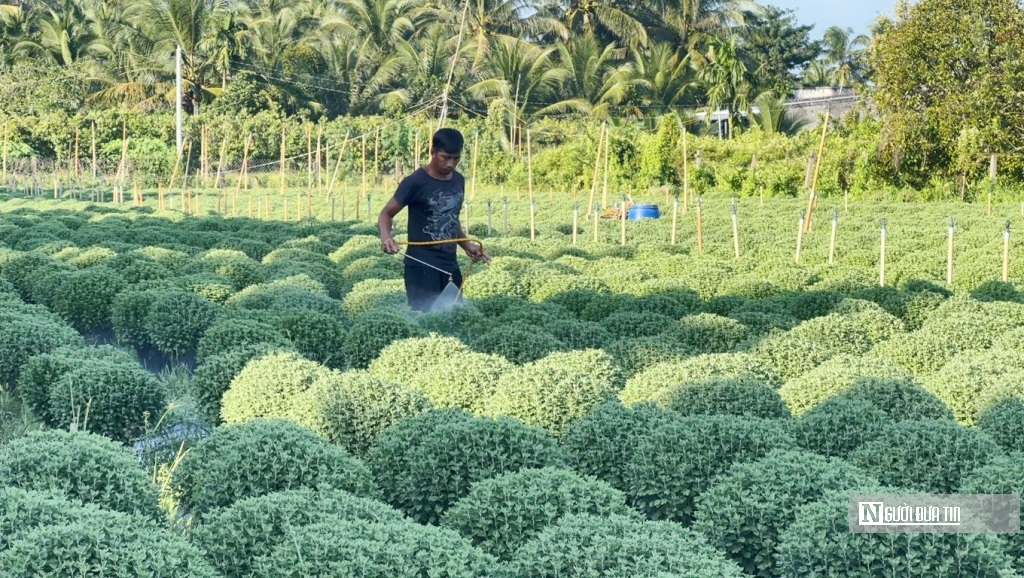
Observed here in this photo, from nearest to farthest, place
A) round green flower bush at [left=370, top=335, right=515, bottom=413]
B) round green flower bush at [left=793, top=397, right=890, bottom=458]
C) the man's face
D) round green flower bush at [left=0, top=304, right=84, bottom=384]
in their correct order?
round green flower bush at [left=793, top=397, right=890, bottom=458] < round green flower bush at [left=370, top=335, right=515, bottom=413] < round green flower bush at [left=0, top=304, right=84, bottom=384] < the man's face

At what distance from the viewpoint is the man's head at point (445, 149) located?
820 centimetres

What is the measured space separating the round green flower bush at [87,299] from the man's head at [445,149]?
151 inches

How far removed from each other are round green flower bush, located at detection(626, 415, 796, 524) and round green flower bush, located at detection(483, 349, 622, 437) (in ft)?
2.42

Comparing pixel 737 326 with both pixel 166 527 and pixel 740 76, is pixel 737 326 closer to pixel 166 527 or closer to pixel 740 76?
pixel 166 527

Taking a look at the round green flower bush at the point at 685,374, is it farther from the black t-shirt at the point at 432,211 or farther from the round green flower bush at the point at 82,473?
the round green flower bush at the point at 82,473

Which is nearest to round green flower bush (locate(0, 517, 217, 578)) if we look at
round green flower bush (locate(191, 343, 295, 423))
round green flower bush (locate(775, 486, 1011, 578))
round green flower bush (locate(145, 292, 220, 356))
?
round green flower bush (locate(775, 486, 1011, 578))

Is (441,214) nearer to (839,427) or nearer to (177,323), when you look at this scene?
(177,323)

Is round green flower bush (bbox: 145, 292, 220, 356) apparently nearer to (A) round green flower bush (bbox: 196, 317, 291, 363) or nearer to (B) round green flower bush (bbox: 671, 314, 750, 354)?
(A) round green flower bush (bbox: 196, 317, 291, 363)

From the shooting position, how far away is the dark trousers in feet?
29.0

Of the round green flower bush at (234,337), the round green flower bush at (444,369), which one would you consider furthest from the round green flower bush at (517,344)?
the round green flower bush at (234,337)

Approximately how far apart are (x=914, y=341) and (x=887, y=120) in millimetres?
22357

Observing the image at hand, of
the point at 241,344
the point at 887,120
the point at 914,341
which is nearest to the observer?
the point at 241,344

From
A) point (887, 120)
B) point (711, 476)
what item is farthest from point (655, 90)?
point (711, 476)

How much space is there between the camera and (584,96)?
47.2 m
